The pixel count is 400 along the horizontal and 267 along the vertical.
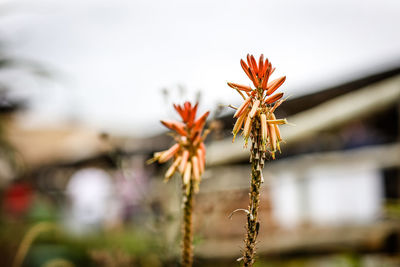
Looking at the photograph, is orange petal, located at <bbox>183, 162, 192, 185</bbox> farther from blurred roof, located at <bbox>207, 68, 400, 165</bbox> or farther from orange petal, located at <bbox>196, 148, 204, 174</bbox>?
blurred roof, located at <bbox>207, 68, 400, 165</bbox>

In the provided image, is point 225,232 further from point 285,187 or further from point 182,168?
point 182,168

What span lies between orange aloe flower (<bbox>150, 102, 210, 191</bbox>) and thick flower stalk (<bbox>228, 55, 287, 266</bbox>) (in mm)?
130

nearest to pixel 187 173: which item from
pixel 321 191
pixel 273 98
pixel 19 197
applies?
pixel 273 98

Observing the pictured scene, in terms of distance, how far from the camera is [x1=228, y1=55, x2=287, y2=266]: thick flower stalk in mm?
753

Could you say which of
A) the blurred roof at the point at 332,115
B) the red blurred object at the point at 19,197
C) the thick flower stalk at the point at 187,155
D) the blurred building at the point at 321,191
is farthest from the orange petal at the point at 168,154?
the red blurred object at the point at 19,197

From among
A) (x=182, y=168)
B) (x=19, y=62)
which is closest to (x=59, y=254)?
(x=19, y=62)

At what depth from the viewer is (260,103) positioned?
778 millimetres

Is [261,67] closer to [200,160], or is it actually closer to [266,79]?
[266,79]

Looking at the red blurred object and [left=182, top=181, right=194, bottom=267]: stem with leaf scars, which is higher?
the red blurred object

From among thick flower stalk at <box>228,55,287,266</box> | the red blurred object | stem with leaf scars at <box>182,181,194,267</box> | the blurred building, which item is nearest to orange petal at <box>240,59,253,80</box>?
thick flower stalk at <box>228,55,287,266</box>

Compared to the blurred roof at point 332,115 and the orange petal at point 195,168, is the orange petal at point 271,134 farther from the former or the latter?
the blurred roof at point 332,115

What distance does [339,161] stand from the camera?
13.3 feet

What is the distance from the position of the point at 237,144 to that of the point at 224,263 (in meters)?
0.99

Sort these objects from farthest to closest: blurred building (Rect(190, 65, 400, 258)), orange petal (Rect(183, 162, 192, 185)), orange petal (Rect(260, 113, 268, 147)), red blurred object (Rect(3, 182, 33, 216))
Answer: red blurred object (Rect(3, 182, 33, 216)), blurred building (Rect(190, 65, 400, 258)), orange petal (Rect(183, 162, 192, 185)), orange petal (Rect(260, 113, 268, 147))
